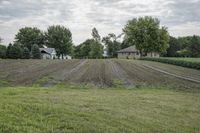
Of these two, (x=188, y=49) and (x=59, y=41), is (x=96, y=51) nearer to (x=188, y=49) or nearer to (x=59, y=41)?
(x=59, y=41)

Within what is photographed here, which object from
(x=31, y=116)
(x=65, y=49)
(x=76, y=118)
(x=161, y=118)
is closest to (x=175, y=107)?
(x=161, y=118)

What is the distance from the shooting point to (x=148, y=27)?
82625 millimetres

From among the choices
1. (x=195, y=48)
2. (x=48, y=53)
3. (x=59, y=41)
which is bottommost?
(x=48, y=53)

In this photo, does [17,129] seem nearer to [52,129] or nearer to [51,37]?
[52,129]

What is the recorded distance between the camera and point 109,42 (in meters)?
123

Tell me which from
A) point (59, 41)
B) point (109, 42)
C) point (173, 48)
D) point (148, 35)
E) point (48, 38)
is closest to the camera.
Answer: point (148, 35)

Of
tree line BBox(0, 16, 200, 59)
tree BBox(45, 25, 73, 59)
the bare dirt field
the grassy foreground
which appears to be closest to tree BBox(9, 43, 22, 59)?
tree line BBox(0, 16, 200, 59)

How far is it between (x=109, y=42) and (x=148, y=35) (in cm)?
4289

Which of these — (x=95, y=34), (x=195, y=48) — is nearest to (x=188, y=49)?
(x=195, y=48)

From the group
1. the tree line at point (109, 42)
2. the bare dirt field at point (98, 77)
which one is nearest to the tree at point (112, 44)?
the tree line at point (109, 42)

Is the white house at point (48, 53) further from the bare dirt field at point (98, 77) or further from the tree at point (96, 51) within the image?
the bare dirt field at point (98, 77)

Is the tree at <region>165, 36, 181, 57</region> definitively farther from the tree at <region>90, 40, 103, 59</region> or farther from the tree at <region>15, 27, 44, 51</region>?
the tree at <region>15, 27, 44, 51</region>

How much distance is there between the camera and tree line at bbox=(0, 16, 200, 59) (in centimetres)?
8075

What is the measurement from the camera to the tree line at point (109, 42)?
80.8m
